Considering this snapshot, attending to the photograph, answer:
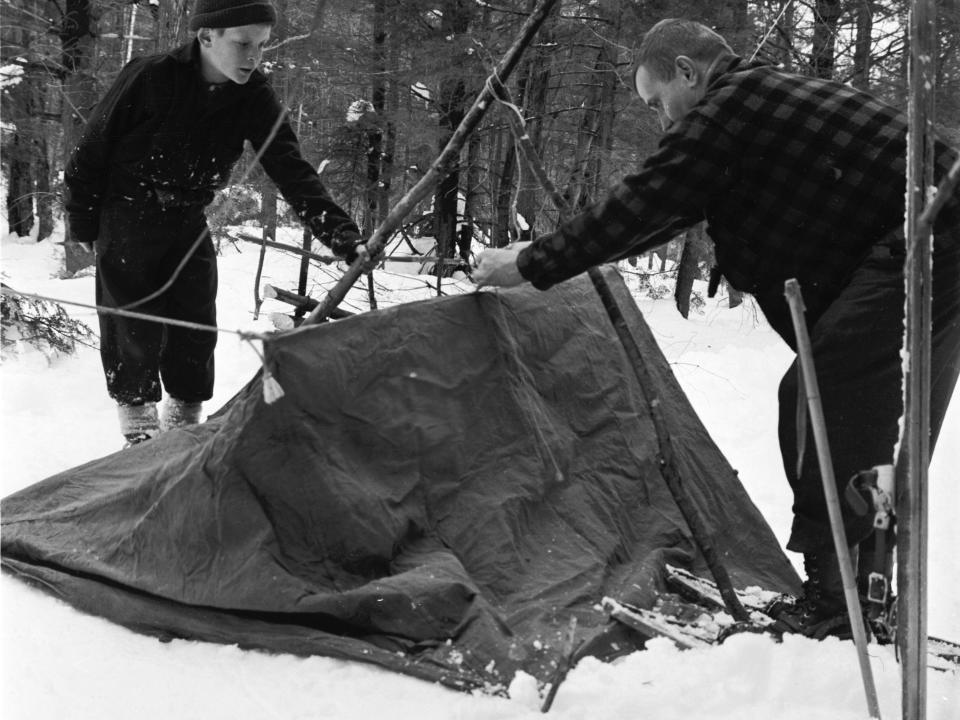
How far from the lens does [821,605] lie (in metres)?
2.25

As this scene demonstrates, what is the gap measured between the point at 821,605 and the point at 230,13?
264 cm

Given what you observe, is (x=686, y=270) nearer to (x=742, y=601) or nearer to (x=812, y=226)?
(x=742, y=601)

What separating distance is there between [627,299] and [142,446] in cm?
178

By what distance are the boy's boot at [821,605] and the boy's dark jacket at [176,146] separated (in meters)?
1.93

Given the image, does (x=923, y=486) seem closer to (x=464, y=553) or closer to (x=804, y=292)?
(x=804, y=292)

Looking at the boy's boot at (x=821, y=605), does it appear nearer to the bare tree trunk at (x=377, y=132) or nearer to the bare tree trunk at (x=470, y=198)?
the bare tree trunk at (x=470, y=198)

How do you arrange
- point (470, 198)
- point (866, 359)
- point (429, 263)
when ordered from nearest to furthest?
point (866, 359) < point (470, 198) < point (429, 263)

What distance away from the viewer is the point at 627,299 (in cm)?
317

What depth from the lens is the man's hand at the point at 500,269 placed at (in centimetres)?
239

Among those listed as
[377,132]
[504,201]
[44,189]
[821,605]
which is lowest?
[821,605]

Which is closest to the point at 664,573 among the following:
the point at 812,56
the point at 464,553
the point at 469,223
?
the point at 464,553

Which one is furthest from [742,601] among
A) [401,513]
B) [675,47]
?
[675,47]

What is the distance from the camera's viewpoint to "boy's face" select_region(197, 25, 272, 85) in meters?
2.95

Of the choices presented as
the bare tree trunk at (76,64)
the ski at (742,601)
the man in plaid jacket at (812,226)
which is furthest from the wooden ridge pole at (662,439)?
the bare tree trunk at (76,64)
